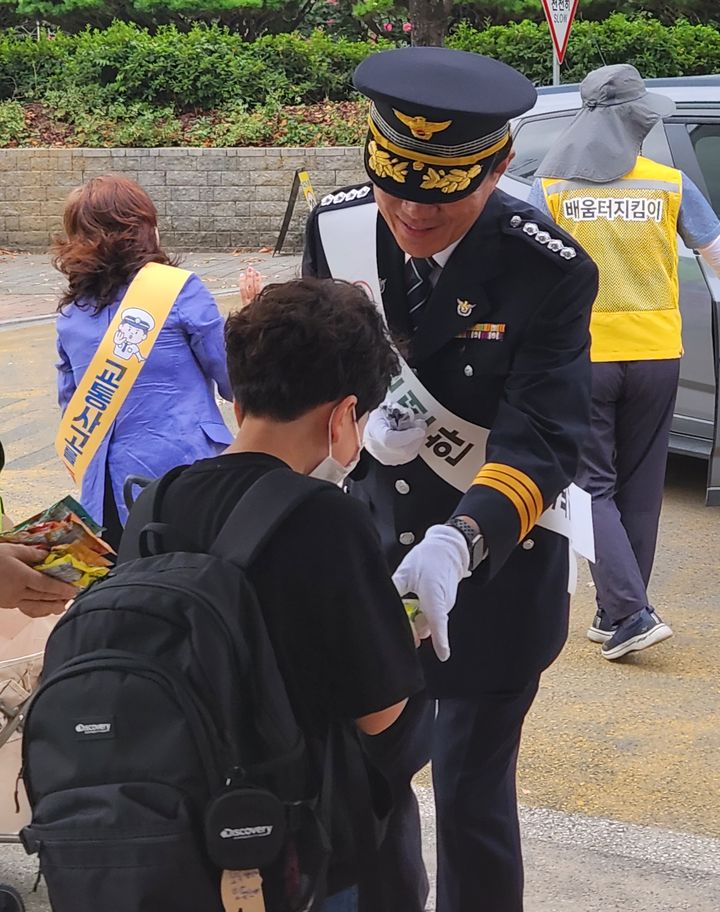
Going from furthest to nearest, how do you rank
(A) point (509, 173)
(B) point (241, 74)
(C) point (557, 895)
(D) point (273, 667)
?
(B) point (241, 74), (A) point (509, 173), (C) point (557, 895), (D) point (273, 667)

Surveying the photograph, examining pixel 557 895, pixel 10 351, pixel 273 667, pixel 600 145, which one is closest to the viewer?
pixel 273 667

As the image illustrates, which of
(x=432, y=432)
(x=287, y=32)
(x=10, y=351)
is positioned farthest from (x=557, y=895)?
(x=287, y=32)

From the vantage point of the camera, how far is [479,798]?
260cm

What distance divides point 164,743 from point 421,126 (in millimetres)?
1225

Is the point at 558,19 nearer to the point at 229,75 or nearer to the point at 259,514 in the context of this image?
the point at 229,75

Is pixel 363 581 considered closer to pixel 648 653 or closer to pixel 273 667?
pixel 273 667

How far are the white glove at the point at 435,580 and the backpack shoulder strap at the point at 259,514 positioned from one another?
1.21 feet

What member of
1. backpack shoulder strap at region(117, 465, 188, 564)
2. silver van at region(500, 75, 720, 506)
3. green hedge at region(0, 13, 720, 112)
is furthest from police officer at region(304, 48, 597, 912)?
green hedge at region(0, 13, 720, 112)

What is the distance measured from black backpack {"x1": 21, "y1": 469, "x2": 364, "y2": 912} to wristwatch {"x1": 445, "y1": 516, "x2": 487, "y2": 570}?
0.55m

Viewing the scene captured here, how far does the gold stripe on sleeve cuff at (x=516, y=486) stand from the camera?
7.77 feet

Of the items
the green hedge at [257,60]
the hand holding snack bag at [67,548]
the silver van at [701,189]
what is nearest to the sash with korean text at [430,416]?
the hand holding snack bag at [67,548]

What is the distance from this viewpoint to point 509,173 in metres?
6.59

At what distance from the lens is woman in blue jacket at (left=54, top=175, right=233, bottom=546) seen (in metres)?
4.18

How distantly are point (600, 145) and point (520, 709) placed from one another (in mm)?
2588
